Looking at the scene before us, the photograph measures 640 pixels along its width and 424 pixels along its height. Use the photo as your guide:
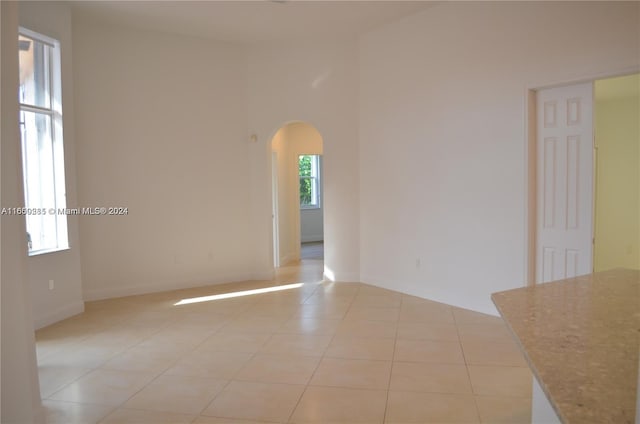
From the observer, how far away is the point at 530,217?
14.1ft

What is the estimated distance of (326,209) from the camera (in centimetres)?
649

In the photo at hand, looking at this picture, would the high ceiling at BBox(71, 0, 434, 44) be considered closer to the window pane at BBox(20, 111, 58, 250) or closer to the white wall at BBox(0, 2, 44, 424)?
the window pane at BBox(20, 111, 58, 250)

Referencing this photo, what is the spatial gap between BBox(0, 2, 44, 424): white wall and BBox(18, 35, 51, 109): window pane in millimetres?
2558

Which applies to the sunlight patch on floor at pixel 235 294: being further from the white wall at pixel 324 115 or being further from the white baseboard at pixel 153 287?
the white wall at pixel 324 115

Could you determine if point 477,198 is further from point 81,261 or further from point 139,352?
point 81,261

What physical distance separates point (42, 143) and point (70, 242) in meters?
1.12

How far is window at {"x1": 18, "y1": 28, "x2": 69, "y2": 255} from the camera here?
461cm

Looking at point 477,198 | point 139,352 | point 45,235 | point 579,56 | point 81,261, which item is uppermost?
point 579,56

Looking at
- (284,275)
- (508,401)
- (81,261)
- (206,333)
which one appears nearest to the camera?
(508,401)

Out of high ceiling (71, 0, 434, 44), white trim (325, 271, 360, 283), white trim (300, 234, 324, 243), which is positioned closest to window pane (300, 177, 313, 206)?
white trim (300, 234, 324, 243)

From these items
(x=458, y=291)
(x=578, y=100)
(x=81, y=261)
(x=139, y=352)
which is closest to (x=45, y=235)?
(x=81, y=261)

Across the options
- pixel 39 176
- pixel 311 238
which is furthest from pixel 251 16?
pixel 311 238

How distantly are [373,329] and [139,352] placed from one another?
214 centimetres

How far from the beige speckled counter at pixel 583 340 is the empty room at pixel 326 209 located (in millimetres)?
13
